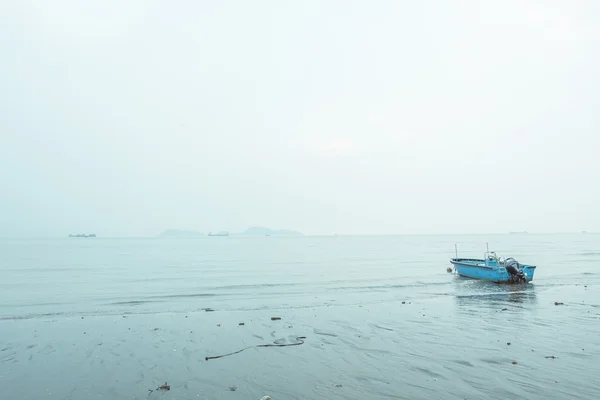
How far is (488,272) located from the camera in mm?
37594

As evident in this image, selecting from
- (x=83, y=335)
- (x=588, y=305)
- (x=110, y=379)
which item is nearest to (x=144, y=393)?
(x=110, y=379)

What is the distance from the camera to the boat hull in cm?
3538

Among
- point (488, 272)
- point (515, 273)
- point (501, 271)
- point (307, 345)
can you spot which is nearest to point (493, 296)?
point (515, 273)

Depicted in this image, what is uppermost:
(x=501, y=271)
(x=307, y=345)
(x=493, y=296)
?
(x=501, y=271)

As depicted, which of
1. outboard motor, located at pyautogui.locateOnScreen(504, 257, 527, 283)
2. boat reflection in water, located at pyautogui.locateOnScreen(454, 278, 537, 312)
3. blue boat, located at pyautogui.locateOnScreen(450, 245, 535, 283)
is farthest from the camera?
blue boat, located at pyautogui.locateOnScreen(450, 245, 535, 283)

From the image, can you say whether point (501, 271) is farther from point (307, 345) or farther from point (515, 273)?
point (307, 345)

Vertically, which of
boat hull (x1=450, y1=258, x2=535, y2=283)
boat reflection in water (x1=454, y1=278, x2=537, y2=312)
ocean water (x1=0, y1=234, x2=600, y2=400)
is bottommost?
boat reflection in water (x1=454, y1=278, x2=537, y2=312)

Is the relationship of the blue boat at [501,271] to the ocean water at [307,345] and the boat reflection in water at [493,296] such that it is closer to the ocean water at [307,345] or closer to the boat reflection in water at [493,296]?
the boat reflection in water at [493,296]

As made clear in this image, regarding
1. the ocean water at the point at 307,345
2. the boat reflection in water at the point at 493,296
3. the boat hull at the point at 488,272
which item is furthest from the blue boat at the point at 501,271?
the ocean water at the point at 307,345

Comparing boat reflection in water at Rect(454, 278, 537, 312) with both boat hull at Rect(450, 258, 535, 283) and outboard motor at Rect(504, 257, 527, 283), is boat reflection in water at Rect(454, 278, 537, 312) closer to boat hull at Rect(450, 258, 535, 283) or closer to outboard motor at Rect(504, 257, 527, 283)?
boat hull at Rect(450, 258, 535, 283)

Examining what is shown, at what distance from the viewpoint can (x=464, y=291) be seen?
31.4 m

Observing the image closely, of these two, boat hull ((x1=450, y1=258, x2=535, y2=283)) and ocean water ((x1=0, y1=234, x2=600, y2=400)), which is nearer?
ocean water ((x1=0, y1=234, x2=600, y2=400))

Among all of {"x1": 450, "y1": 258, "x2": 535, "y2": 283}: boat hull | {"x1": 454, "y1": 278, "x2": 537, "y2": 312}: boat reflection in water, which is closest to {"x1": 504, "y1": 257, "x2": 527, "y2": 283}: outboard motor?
{"x1": 450, "y1": 258, "x2": 535, "y2": 283}: boat hull

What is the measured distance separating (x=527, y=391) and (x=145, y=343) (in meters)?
14.2
